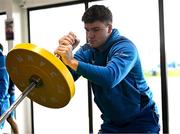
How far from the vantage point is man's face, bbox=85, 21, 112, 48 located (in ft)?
4.08

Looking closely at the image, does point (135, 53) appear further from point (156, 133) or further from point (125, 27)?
point (125, 27)

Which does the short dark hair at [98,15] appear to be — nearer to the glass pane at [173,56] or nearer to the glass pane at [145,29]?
the glass pane at [145,29]

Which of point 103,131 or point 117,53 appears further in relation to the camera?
point 103,131

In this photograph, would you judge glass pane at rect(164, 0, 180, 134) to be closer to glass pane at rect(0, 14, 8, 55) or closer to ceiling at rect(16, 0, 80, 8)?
ceiling at rect(16, 0, 80, 8)

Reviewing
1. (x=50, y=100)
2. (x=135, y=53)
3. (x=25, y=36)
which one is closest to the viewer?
Result: (x=50, y=100)

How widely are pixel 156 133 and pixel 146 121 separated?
80mm

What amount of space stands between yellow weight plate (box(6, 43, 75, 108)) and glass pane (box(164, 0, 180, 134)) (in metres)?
2.21

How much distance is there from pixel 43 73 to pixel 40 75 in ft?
0.09

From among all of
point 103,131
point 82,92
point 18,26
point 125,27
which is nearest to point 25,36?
point 18,26

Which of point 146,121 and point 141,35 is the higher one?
point 141,35

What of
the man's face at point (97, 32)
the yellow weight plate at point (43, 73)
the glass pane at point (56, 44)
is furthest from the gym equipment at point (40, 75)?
the glass pane at point (56, 44)

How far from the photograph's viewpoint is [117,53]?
1171mm

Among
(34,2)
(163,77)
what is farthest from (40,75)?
(34,2)

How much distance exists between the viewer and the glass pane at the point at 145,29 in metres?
3.07
